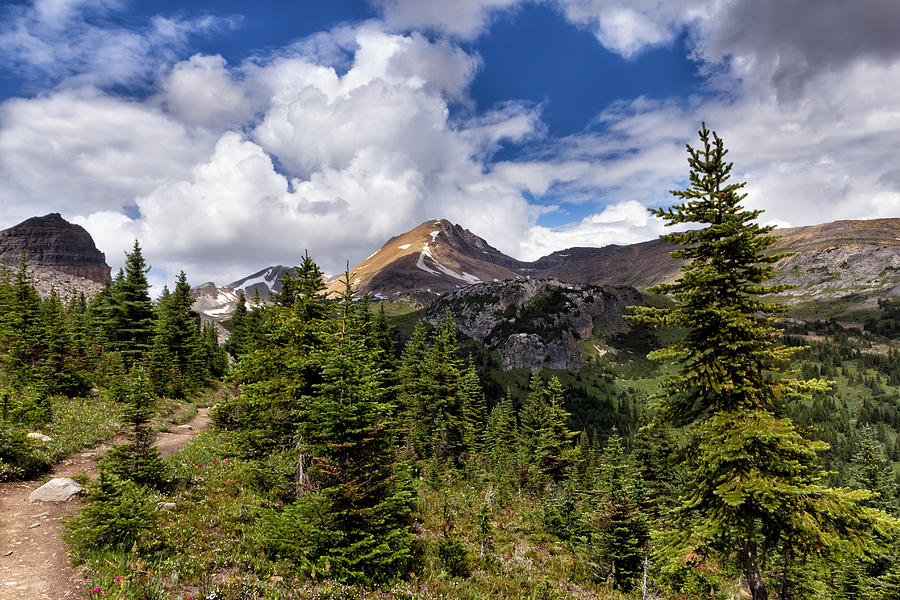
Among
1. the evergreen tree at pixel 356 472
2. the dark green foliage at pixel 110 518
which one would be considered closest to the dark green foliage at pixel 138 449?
the dark green foliage at pixel 110 518

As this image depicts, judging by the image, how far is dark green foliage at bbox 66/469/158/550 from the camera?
34.2ft

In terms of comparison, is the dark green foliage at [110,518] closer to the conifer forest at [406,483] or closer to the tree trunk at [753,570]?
the conifer forest at [406,483]

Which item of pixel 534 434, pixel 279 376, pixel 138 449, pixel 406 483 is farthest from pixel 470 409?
pixel 138 449

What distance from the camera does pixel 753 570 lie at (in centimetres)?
1084

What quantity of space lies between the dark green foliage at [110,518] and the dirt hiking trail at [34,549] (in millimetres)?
640

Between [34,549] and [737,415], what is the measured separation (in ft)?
65.6

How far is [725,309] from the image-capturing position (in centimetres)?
1107

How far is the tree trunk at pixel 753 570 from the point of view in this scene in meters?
10.7

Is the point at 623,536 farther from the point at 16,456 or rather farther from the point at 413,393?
the point at 16,456

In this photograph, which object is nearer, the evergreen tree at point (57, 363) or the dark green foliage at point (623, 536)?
the dark green foliage at point (623, 536)

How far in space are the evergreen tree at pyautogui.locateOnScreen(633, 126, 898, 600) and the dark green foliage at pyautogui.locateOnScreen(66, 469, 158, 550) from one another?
15107 millimetres

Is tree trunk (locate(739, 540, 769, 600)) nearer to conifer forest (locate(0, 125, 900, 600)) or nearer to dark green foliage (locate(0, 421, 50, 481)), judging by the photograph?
conifer forest (locate(0, 125, 900, 600))

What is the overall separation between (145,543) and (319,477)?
5008 mm

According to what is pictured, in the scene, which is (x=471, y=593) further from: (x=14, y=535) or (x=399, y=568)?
(x=14, y=535)
